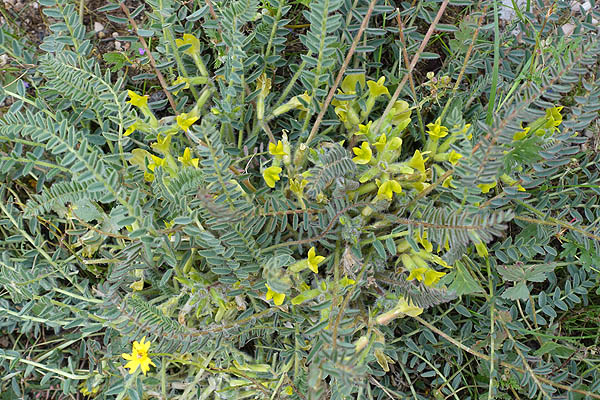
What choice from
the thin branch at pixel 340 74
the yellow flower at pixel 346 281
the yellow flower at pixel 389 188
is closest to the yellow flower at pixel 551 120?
the yellow flower at pixel 389 188

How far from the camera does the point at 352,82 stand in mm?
2189

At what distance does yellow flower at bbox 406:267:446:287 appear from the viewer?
189 centimetres

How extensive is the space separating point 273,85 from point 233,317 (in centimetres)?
105

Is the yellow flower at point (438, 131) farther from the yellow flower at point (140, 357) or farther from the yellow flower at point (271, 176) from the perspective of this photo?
the yellow flower at point (140, 357)

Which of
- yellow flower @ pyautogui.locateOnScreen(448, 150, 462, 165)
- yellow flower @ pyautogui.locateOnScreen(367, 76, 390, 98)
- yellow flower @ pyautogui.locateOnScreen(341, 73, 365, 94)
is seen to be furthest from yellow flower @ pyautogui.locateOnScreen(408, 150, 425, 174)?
yellow flower @ pyautogui.locateOnScreen(341, 73, 365, 94)

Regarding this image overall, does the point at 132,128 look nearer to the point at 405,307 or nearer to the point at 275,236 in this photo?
the point at 275,236

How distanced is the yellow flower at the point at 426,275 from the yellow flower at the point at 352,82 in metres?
0.79

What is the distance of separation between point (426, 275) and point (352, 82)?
851 mm

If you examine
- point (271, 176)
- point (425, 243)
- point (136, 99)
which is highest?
point (136, 99)

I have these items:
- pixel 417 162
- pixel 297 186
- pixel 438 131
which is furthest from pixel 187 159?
pixel 438 131

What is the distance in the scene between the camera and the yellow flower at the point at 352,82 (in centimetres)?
217

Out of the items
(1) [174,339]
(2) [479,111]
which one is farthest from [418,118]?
(1) [174,339]

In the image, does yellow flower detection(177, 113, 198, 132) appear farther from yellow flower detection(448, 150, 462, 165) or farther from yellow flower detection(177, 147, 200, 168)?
yellow flower detection(448, 150, 462, 165)

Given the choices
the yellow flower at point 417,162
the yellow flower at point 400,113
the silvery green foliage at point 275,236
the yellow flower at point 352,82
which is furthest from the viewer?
the yellow flower at point 352,82
